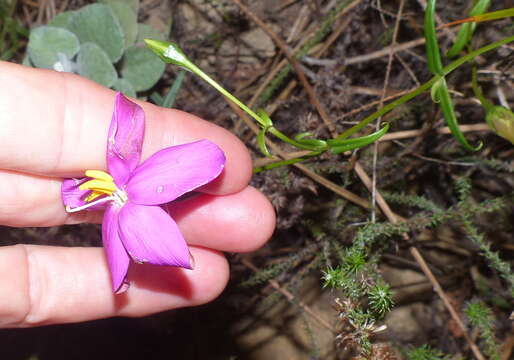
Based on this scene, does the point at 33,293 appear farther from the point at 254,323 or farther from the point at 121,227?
the point at 254,323

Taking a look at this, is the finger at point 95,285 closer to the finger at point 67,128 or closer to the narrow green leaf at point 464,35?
the finger at point 67,128

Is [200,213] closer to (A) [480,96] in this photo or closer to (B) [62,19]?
(A) [480,96]

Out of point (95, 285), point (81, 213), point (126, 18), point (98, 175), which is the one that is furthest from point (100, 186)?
point (126, 18)

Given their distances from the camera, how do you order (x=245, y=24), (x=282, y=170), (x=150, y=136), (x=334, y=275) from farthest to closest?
(x=245, y=24) → (x=282, y=170) → (x=150, y=136) → (x=334, y=275)

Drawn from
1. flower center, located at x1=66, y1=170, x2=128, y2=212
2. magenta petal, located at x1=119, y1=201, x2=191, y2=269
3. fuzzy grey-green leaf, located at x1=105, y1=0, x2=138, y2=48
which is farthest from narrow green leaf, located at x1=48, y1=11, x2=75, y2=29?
magenta petal, located at x1=119, y1=201, x2=191, y2=269

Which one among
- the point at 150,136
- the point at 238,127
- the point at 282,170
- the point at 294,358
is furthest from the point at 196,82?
the point at 294,358
